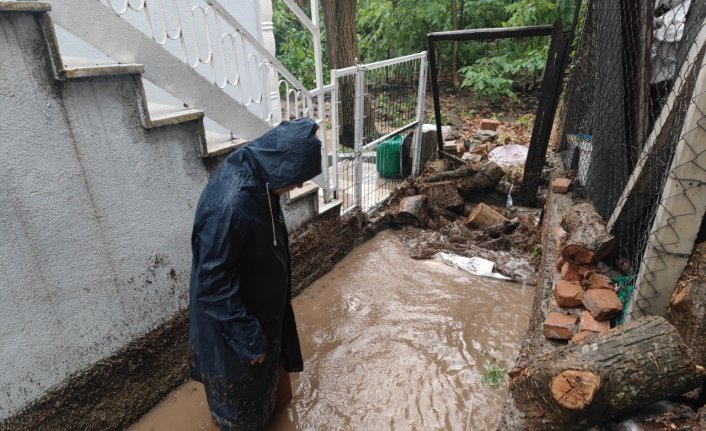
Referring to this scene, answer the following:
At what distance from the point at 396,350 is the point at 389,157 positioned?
334 cm

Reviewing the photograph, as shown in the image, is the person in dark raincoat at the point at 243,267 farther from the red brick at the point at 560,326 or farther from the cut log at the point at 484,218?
the cut log at the point at 484,218

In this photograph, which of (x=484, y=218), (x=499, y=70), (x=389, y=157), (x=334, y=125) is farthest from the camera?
(x=499, y=70)

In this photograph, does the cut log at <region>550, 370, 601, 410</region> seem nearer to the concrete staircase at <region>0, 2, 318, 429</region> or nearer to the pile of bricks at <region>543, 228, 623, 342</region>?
the pile of bricks at <region>543, 228, 623, 342</region>

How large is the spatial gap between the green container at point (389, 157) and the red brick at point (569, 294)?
145 inches

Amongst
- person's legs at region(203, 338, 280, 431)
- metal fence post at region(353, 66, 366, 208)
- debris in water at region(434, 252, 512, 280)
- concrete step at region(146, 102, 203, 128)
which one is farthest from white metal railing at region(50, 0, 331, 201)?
person's legs at region(203, 338, 280, 431)

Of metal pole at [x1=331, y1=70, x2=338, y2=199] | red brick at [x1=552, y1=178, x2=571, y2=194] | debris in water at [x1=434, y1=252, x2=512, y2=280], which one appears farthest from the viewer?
red brick at [x1=552, y1=178, x2=571, y2=194]

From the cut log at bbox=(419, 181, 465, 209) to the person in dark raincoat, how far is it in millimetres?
3675

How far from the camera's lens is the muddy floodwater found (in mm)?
2926

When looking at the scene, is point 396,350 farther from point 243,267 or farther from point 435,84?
point 435,84

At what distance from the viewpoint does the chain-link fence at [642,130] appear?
2027 mm

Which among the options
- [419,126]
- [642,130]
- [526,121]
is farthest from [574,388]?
[526,121]

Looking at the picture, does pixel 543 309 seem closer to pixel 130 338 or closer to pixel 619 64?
pixel 619 64

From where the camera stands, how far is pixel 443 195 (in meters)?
5.78

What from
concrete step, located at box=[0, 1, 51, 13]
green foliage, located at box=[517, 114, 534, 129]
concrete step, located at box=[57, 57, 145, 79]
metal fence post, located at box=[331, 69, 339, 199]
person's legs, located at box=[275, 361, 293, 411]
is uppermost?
concrete step, located at box=[0, 1, 51, 13]
